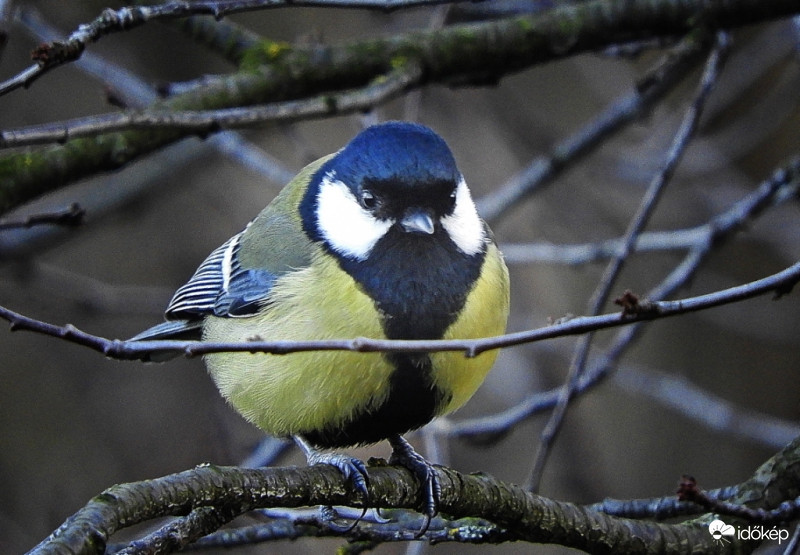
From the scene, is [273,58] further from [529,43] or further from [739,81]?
[739,81]

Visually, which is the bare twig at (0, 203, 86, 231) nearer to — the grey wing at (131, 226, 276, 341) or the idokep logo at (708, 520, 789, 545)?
the grey wing at (131, 226, 276, 341)

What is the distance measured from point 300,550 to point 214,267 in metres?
2.18

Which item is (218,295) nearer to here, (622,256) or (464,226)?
(464,226)

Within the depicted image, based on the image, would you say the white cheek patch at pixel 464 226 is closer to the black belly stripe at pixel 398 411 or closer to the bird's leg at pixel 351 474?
the black belly stripe at pixel 398 411

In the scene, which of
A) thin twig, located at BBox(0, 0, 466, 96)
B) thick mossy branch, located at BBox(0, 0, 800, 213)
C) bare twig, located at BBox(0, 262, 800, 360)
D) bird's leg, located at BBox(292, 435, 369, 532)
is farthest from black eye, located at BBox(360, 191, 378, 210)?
bare twig, located at BBox(0, 262, 800, 360)

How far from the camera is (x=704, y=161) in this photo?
5105mm

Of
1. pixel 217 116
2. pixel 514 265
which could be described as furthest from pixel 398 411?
pixel 514 265

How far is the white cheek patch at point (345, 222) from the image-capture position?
2.59 m

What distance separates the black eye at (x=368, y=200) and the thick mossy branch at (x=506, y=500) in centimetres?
72

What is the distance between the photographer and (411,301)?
2.48 metres

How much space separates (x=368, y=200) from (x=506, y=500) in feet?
2.98

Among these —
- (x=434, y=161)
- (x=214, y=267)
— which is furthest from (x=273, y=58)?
(x=434, y=161)

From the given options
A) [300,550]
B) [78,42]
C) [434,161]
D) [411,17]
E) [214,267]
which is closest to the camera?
[78,42]

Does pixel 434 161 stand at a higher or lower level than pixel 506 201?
lower
